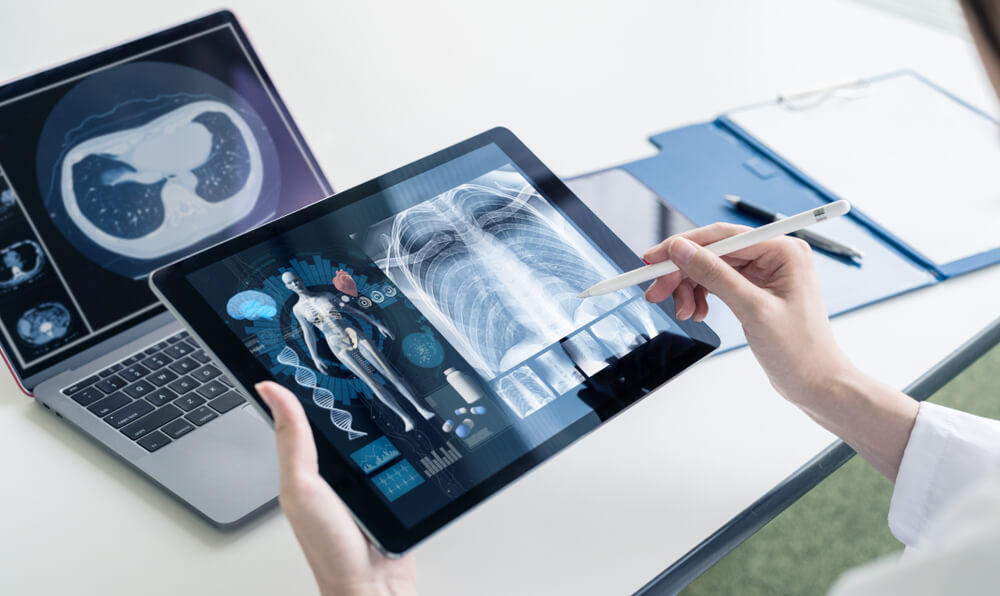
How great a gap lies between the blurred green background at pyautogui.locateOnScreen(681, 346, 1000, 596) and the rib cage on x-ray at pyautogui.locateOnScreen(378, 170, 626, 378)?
827 mm

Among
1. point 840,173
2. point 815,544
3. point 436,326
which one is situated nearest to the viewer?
point 436,326

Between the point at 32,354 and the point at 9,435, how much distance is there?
8cm

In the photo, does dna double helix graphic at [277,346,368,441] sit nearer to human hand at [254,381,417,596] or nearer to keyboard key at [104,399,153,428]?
human hand at [254,381,417,596]

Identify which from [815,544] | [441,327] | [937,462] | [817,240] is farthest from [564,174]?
[815,544]

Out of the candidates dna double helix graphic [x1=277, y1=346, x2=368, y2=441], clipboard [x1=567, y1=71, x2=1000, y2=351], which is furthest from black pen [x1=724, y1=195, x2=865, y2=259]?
dna double helix graphic [x1=277, y1=346, x2=368, y2=441]

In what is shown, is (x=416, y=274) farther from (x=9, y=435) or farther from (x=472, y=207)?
(x=9, y=435)

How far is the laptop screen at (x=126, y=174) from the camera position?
750mm

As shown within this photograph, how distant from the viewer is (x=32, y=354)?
2.42ft

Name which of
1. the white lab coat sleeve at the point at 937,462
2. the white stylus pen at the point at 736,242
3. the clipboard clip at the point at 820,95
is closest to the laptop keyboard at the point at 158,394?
the white stylus pen at the point at 736,242

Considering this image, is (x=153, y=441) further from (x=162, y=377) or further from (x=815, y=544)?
(x=815, y=544)

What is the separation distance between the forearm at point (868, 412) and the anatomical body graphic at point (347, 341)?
408mm

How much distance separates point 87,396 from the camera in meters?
0.74

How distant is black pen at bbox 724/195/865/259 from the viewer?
1.00 m

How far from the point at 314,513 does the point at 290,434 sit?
58 millimetres
